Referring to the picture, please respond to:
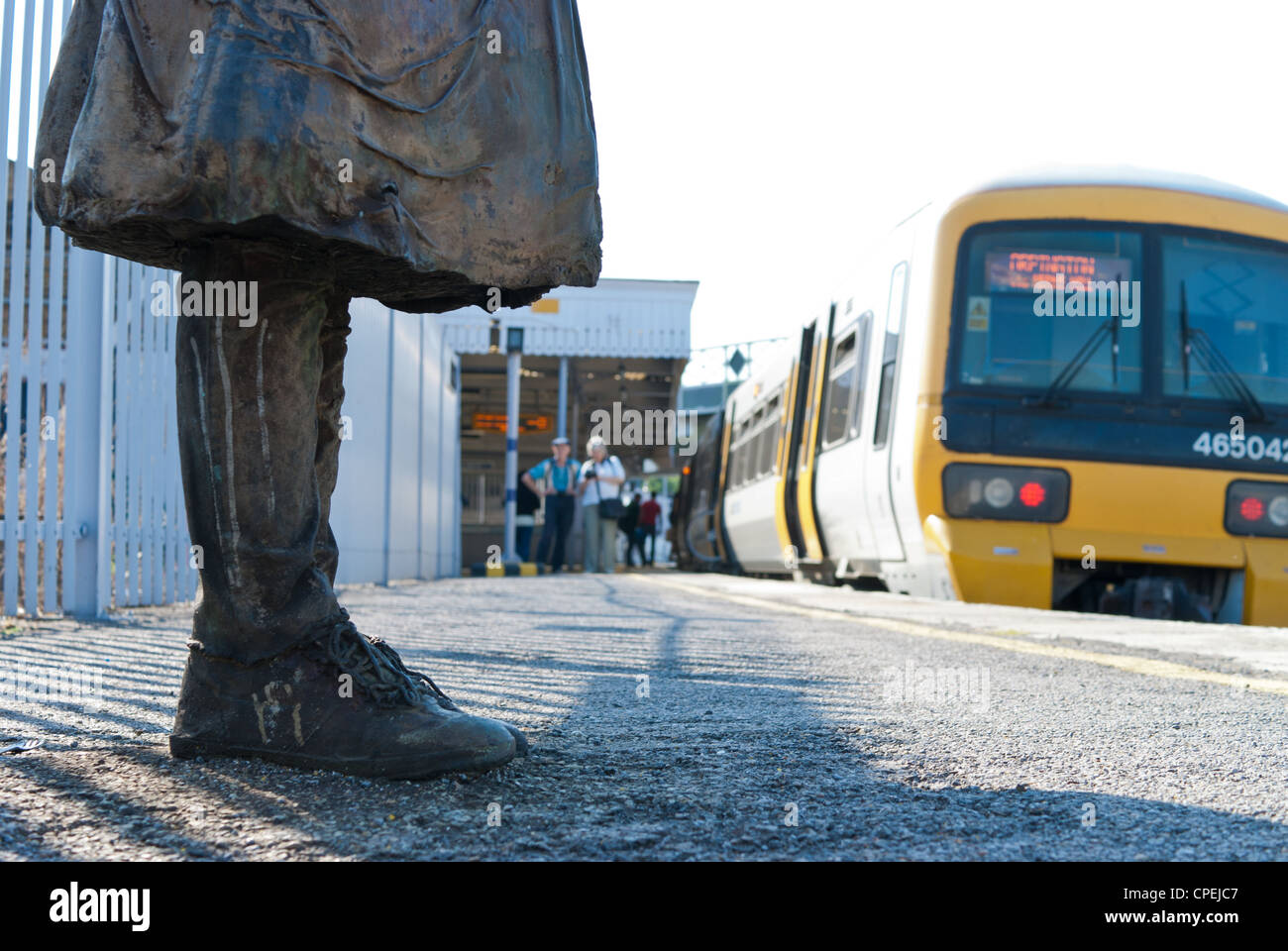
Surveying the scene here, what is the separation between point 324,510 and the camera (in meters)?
1.96

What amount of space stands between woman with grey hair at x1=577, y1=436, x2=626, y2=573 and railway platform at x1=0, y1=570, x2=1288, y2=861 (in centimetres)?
1064

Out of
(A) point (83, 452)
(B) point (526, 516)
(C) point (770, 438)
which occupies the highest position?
(C) point (770, 438)

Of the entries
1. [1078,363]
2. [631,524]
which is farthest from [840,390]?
→ [631,524]

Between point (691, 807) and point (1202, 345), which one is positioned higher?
point (1202, 345)

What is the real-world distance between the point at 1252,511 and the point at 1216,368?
833 millimetres

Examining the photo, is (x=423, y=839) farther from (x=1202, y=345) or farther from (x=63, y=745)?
(x=1202, y=345)

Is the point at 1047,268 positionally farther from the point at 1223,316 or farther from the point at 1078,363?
the point at 1223,316

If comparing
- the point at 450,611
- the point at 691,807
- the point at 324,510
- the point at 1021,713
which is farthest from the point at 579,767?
the point at 450,611

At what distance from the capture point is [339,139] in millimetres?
1638

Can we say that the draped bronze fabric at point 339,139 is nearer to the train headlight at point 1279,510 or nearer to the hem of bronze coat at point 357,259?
the hem of bronze coat at point 357,259

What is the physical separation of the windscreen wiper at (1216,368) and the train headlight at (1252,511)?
1.36 ft

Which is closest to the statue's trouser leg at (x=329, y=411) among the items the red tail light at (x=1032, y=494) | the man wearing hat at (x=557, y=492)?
the red tail light at (x=1032, y=494)

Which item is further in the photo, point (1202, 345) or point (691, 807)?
point (1202, 345)

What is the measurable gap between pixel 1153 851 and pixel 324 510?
53.1 inches
